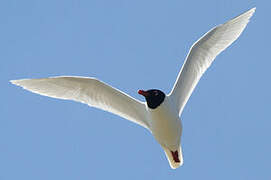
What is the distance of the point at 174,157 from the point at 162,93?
4.23 ft

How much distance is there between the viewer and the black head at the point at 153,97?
1102 centimetres

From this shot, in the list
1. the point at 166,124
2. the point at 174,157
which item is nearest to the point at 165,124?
the point at 166,124

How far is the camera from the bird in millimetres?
11023

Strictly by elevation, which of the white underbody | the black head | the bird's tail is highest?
the black head

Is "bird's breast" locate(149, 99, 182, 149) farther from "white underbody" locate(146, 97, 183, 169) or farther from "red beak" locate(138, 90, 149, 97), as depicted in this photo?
"red beak" locate(138, 90, 149, 97)

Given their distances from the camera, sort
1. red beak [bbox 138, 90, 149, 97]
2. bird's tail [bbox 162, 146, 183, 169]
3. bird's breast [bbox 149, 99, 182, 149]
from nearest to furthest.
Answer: bird's breast [bbox 149, 99, 182, 149], red beak [bbox 138, 90, 149, 97], bird's tail [bbox 162, 146, 183, 169]

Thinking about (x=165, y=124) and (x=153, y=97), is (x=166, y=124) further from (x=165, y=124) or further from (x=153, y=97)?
(x=153, y=97)

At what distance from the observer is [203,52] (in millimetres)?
11789

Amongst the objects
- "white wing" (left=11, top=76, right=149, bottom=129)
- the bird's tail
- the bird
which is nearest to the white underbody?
the bird

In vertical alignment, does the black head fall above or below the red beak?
below

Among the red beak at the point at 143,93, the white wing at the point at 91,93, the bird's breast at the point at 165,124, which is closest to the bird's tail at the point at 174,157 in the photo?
the bird's breast at the point at 165,124

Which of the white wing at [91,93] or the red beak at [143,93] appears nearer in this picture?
the white wing at [91,93]

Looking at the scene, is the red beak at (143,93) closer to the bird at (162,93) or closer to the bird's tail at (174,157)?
the bird at (162,93)

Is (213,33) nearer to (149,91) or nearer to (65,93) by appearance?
(149,91)
